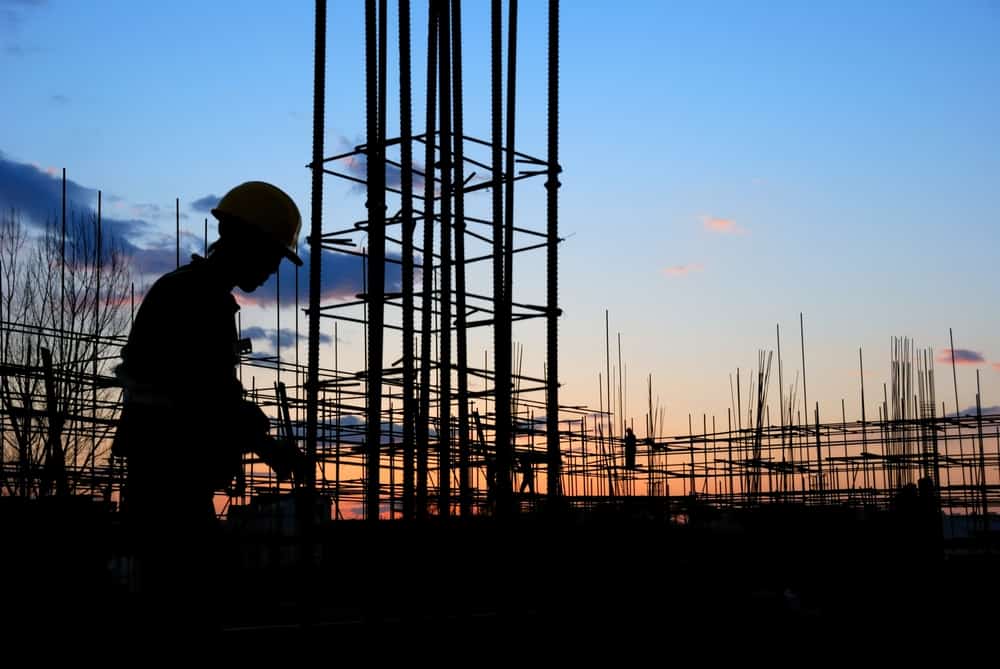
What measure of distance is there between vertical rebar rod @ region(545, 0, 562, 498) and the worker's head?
4.99 m

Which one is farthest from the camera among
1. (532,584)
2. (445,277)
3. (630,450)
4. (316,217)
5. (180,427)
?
(630,450)

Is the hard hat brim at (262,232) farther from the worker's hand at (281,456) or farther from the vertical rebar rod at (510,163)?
the vertical rebar rod at (510,163)

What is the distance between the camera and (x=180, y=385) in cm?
270

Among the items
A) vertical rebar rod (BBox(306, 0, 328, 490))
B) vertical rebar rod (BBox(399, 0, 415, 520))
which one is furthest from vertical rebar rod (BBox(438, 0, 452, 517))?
vertical rebar rod (BBox(306, 0, 328, 490))

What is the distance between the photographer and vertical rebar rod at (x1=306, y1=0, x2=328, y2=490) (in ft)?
22.5

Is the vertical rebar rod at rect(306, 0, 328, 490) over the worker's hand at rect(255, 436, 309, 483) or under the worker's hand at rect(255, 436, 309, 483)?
over

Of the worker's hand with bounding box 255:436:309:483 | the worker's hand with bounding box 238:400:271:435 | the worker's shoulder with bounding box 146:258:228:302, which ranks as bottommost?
the worker's hand with bounding box 255:436:309:483

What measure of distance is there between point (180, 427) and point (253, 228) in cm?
54

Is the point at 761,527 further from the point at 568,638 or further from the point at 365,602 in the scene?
the point at 568,638

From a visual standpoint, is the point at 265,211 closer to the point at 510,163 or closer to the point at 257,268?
the point at 257,268

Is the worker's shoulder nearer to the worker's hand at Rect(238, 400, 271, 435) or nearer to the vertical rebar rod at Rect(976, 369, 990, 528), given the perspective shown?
the worker's hand at Rect(238, 400, 271, 435)

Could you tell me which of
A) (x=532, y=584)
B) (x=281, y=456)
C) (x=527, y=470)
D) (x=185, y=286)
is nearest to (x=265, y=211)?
(x=185, y=286)

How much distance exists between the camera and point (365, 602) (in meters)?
5.99

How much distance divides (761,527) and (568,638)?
6426 mm
